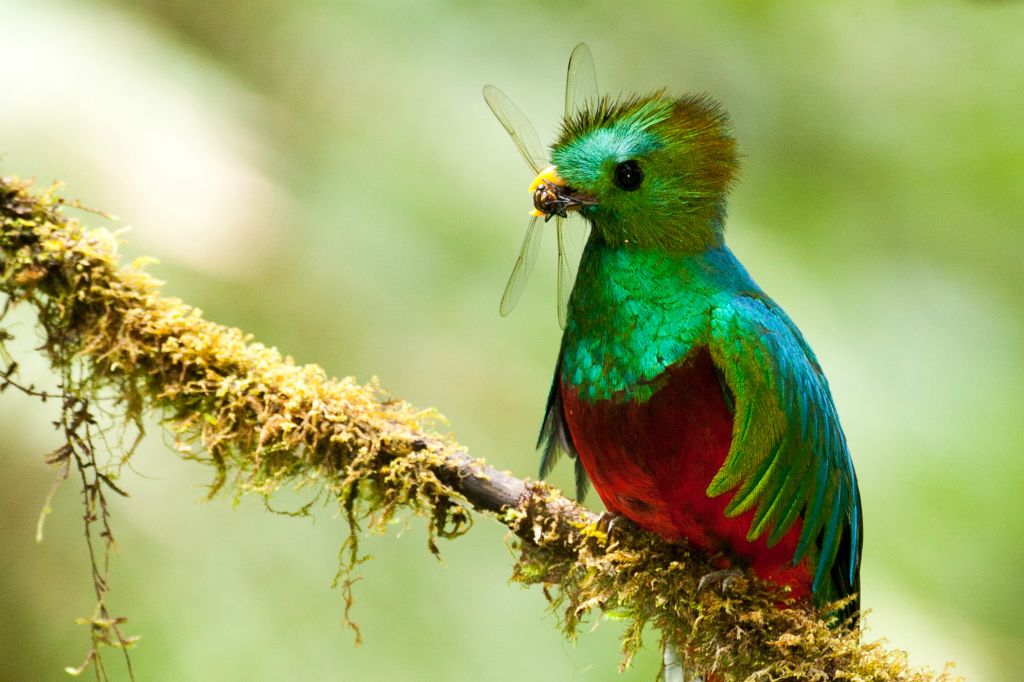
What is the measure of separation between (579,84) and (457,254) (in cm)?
170

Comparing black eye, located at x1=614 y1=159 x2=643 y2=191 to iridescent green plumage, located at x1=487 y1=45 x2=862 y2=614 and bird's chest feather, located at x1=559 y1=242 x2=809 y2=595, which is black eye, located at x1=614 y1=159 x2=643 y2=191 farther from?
bird's chest feather, located at x1=559 y1=242 x2=809 y2=595

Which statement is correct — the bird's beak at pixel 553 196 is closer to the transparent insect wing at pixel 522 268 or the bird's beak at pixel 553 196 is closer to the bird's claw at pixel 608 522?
the transparent insect wing at pixel 522 268

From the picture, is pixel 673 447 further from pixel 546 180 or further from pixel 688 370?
pixel 546 180

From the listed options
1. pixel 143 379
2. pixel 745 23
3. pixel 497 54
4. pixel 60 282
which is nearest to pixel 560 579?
pixel 143 379

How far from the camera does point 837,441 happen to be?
2.29 metres

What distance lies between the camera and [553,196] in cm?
233

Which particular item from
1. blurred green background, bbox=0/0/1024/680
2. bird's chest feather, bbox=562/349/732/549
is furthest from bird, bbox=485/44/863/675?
blurred green background, bbox=0/0/1024/680

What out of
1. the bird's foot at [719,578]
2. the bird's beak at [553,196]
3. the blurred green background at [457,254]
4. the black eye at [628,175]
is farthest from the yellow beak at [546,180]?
the blurred green background at [457,254]

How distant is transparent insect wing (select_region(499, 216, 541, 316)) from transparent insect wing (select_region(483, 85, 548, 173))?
6.2 inches

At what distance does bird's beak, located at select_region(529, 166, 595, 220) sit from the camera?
2330 millimetres

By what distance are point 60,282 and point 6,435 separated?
51.9 inches

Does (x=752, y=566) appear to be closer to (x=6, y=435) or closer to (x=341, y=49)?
(x=6, y=435)

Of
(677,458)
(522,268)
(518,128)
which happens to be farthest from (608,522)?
(518,128)

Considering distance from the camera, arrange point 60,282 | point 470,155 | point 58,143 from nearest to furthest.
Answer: point 60,282
point 58,143
point 470,155
